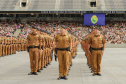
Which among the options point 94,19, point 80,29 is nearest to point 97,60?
point 80,29

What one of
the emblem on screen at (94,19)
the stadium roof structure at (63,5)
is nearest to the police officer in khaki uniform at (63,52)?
the emblem on screen at (94,19)

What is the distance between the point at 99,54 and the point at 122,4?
52933 mm

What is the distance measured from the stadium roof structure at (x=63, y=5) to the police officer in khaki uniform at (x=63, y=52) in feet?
166

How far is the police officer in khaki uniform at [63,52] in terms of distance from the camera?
31.2ft

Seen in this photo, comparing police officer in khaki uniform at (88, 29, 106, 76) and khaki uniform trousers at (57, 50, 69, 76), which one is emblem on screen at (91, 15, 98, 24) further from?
khaki uniform trousers at (57, 50, 69, 76)

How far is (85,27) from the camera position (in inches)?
2242

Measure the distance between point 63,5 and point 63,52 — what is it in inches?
2072

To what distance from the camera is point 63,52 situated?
951 cm

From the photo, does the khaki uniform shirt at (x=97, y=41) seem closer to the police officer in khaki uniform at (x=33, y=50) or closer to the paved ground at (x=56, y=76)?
the paved ground at (x=56, y=76)

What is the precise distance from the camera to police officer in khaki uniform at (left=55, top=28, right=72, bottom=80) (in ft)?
31.2

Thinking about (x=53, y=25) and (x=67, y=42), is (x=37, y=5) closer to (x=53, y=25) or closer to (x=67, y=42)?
(x=53, y=25)

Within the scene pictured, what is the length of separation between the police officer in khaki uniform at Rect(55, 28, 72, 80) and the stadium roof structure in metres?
50.5

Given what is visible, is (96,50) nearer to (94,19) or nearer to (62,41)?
(62,41)

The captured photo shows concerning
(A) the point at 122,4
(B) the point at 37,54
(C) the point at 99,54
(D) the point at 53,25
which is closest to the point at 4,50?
(B) the point at 37,54
